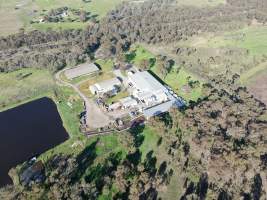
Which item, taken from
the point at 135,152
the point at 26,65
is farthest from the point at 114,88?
the point at 26,65

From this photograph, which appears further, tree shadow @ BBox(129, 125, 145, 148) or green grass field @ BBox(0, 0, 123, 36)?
green grass field @ BBox(0, 0, 123, 36)

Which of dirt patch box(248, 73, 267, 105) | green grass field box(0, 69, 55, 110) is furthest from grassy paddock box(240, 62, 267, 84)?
green grass field box(0, 69, 55, 110)

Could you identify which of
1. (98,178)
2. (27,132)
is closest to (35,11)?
(27,132)

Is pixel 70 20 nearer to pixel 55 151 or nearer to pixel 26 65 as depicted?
pixel 26 65

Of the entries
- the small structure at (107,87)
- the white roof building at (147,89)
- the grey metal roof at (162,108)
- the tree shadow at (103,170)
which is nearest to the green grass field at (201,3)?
the white roof building at (147,89)

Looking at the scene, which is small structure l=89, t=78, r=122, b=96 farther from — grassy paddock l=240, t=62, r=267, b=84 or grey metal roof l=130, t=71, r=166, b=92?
grassy paddock l=240, t=62, r=267, b=84
